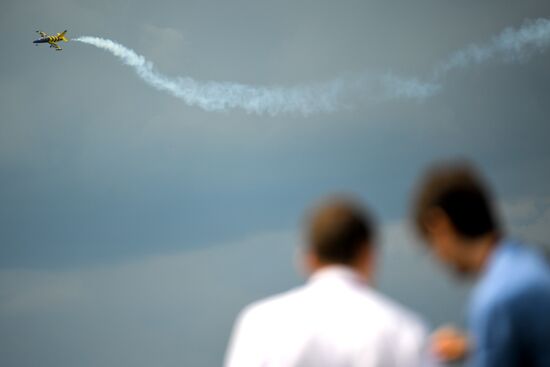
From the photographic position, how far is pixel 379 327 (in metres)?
7.37

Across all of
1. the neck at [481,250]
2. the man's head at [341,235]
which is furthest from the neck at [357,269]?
the neck at [481,250]

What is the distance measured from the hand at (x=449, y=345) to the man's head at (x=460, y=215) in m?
0.72

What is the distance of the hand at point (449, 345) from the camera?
7.21 meters

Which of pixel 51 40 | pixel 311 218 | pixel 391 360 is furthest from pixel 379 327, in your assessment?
pixel 51 40

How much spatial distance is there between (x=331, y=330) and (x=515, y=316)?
1.98 m

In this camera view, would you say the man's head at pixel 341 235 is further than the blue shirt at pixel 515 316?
Yes

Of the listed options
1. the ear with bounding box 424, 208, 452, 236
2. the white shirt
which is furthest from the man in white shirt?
the ear with bounding box 424, 208, 452, 236

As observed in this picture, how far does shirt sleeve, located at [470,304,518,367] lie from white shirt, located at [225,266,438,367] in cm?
85

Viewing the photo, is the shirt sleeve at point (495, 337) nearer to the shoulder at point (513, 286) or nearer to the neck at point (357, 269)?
the shoulder at point (513, 286)

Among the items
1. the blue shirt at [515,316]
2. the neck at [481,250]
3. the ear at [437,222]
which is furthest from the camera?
the ear at [437,222]

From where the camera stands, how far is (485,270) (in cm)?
699

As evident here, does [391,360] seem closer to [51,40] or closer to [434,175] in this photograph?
[434,175]

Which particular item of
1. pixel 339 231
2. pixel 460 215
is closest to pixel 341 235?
pixel 339 231

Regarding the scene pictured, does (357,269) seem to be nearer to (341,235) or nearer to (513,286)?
(341,235)
